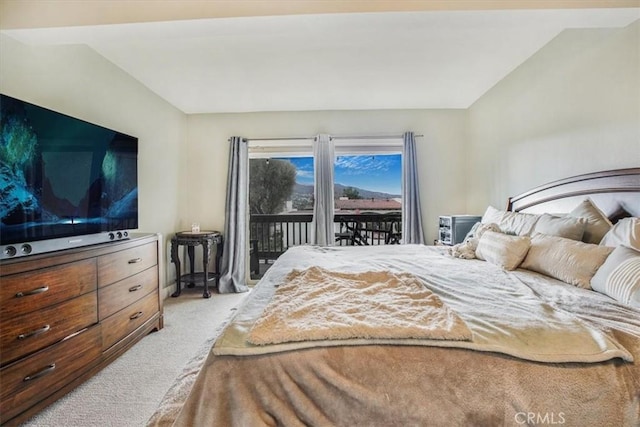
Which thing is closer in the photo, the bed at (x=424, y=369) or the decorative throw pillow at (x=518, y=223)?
the bed at (x=424, y=369)

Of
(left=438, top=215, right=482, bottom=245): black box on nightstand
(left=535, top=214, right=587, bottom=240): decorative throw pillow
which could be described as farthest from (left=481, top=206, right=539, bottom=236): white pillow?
(left=438, top=215, right=482, bottom=245): black box on nightstand

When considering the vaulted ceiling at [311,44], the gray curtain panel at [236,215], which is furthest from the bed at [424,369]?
the gray curtain panel at [236,215]

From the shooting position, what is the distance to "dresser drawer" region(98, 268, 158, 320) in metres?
1.87

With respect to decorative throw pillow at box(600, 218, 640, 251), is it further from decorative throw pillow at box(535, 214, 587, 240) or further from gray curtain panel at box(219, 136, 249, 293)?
gray curtain panel at box(219, 136, 249, 293)

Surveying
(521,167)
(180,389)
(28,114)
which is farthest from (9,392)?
(521,167)

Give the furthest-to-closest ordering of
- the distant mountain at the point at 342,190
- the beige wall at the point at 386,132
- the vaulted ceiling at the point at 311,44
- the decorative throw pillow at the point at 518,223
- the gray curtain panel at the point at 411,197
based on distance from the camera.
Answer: the distant mountain at the point at 342,190, the beige wall at the point at 386,132, the gray curtain panel at the point at 411,197, the decorative throw pillow at the point at 518,223, the vaulted ceiling at the point at 311,44

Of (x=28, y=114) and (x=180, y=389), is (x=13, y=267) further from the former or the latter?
(x=180, y=389)

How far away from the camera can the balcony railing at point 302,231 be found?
14.0 ft

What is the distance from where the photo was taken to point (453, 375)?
806 mm

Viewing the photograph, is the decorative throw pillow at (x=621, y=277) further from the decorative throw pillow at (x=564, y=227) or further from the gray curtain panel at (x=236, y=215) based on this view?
the gray curtain panel at (x=236, y=215)

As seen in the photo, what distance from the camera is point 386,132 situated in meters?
3.78

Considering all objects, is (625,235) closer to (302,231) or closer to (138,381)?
(138,381)

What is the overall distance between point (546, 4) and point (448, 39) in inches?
28.5

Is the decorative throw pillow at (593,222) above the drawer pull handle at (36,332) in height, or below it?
above
